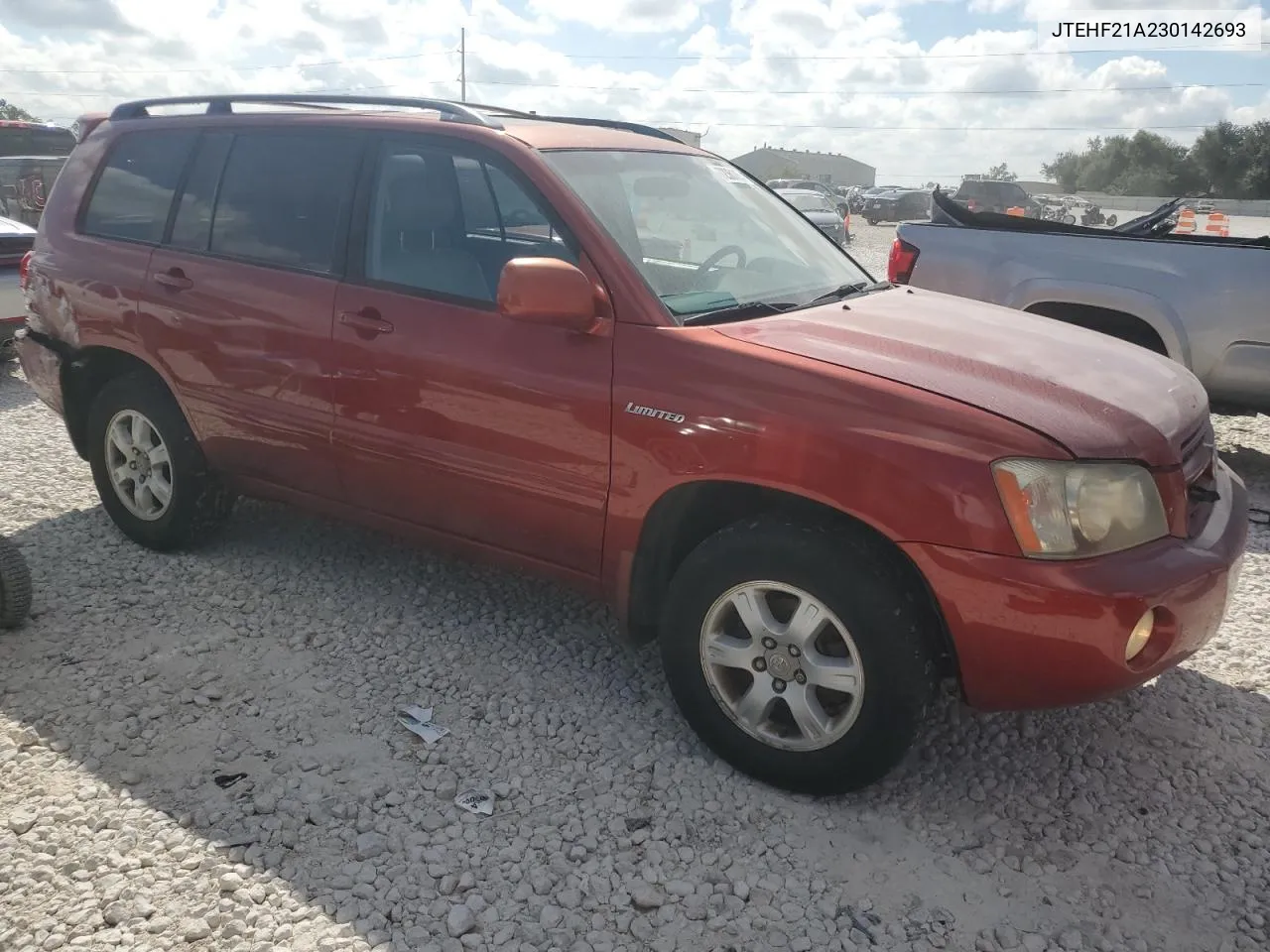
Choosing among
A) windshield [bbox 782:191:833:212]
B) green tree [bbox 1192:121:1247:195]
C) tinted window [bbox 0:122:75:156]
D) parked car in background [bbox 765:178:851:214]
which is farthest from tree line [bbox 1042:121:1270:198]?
tinted window [bbox 0:122:75:156]

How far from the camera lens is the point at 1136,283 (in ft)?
19.0

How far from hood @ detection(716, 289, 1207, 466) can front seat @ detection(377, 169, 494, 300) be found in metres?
0.99

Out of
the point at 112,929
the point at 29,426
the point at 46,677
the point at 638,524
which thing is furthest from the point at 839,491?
the point at 29,426

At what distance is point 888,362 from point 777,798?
128 cm

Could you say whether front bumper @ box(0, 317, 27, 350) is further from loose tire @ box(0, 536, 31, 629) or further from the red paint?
loose tire @ box(0, 536, 31, 629)

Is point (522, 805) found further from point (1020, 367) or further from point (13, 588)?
point (13, 588)

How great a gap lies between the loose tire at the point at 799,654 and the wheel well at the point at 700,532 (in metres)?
0.04

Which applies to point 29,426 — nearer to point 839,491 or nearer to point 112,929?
point 112,929

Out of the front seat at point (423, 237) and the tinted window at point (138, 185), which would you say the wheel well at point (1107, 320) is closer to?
the front seat at point (423, 237)

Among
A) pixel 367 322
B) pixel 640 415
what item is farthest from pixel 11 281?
pixel 640 415

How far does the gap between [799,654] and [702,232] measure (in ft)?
5.23

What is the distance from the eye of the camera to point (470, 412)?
3.26 metres

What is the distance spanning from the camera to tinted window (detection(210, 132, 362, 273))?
367 cm

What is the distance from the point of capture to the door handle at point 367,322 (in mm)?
3436
